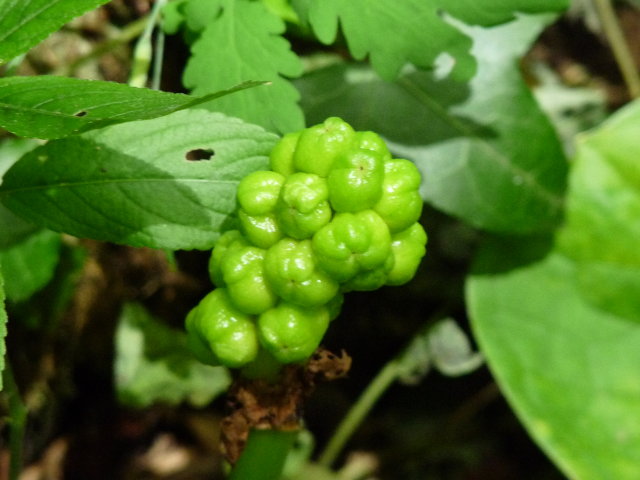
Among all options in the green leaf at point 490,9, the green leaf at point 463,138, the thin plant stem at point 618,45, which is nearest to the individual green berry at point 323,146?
the green leaf at point 490,9

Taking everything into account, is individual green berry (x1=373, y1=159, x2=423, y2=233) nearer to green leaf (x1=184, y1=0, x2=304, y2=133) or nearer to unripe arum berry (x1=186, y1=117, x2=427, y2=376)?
unripe arum berry (x1=186, y1=117, x2=427, y2=376)

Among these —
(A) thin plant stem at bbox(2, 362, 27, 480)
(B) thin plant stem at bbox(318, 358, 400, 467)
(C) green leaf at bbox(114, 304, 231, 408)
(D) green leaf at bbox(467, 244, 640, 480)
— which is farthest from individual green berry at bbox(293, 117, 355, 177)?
(B) thin plant stem at bbox(318, 358, 400, 467)

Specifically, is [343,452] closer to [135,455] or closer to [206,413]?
[206,413]

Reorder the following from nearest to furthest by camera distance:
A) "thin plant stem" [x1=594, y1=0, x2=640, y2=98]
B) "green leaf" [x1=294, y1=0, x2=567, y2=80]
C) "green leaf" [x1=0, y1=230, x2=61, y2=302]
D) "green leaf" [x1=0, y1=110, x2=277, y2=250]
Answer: "green leaf" [x1=0, y1=110, x2=277, y2=250] → "green leaf" [x1=294, y1=0, x2=567, y2=80] → "green leaf" [x1=0, y1=230, x2=61, y2=302] → "thin plant stem" [x1=594, y1=0, x2=640, y2=98]

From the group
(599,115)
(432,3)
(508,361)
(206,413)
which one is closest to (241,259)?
(432,3)

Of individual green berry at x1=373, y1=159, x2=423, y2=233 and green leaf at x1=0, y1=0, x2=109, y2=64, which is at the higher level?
green leaf at x1=0, y1=0, x2=109, y2=64

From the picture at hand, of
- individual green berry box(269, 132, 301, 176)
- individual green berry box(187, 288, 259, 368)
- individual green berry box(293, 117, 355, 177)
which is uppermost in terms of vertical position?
individual green berry box(293, 117, 355, 177)

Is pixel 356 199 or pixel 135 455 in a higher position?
pixel 356 199
